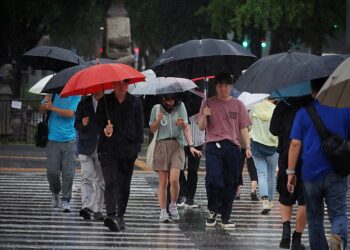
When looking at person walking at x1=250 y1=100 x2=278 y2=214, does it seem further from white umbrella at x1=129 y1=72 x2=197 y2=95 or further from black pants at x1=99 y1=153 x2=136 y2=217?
black pants at x1=99 y1=153 x2=136 y2=217

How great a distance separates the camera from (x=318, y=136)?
846 cm

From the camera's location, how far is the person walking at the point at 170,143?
12430mm

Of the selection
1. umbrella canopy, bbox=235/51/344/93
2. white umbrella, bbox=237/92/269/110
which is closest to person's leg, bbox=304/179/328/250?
umbrella canopy, bbox=235/51/344/93

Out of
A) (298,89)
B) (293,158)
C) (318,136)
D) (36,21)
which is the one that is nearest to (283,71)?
(298,89)

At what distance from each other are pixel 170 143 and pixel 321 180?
4.31 metres

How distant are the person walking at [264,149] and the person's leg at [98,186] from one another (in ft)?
8.12

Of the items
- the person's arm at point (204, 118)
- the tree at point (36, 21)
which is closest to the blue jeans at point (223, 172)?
the person's arm at point (204, 118)

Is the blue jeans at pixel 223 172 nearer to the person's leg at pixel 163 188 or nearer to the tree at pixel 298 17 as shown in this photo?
the person's leg at pixel 163 188

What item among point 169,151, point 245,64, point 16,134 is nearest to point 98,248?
point 169,151

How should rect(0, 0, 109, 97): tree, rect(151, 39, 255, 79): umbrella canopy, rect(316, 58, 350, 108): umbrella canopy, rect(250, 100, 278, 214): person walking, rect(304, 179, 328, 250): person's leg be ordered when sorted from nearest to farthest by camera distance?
1. rect(316, 58, 350, 108): umbrella canopy
2. rect(304, 179, 328, 250): person's leg
3. rect(151, 39, 255, 79): umbrella canopy
4. rect(250, 100, 278, 214): person walking
5. rect(0, 0, 109, 97): tree

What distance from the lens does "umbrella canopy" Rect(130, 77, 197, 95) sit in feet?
41.5

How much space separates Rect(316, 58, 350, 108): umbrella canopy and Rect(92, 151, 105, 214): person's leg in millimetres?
5212

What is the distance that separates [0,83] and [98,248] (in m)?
18.2

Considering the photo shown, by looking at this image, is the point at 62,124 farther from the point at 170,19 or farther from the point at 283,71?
the point at 170,19
